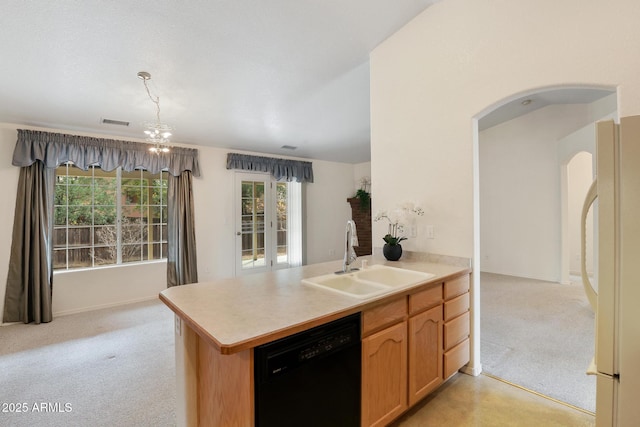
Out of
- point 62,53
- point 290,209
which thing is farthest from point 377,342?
point 290,209

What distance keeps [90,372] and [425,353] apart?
9.05 ft

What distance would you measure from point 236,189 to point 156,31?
3363 millimetres

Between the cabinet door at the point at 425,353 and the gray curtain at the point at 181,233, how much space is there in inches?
152

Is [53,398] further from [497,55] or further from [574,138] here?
[574,138]

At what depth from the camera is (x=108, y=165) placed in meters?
4.06

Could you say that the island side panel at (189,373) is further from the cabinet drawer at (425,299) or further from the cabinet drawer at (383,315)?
the cabinet drawer at (425,299)

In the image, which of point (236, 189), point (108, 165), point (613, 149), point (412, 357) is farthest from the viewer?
point (236, 189)

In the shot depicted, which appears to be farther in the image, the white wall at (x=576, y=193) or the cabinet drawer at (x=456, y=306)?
the white wall at (x=576, y=193)

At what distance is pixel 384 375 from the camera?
1.54 metres

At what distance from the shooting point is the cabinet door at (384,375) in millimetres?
1445

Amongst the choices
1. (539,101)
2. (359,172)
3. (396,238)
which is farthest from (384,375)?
(359,172)

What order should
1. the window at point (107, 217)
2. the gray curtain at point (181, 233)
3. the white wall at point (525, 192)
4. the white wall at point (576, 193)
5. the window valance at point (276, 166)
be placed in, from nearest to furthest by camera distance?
the window at point (107, 217) → the gray curtain at point (181, 233) → the white wall at point (525, 192) → the window valance at point (276, 166) → the white wall at point (576, 193)

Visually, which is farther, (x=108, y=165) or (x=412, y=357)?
(x=108, y=165)

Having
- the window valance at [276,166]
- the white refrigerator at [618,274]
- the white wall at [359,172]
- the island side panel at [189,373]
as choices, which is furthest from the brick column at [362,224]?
the white refrigerator at [618,274]
